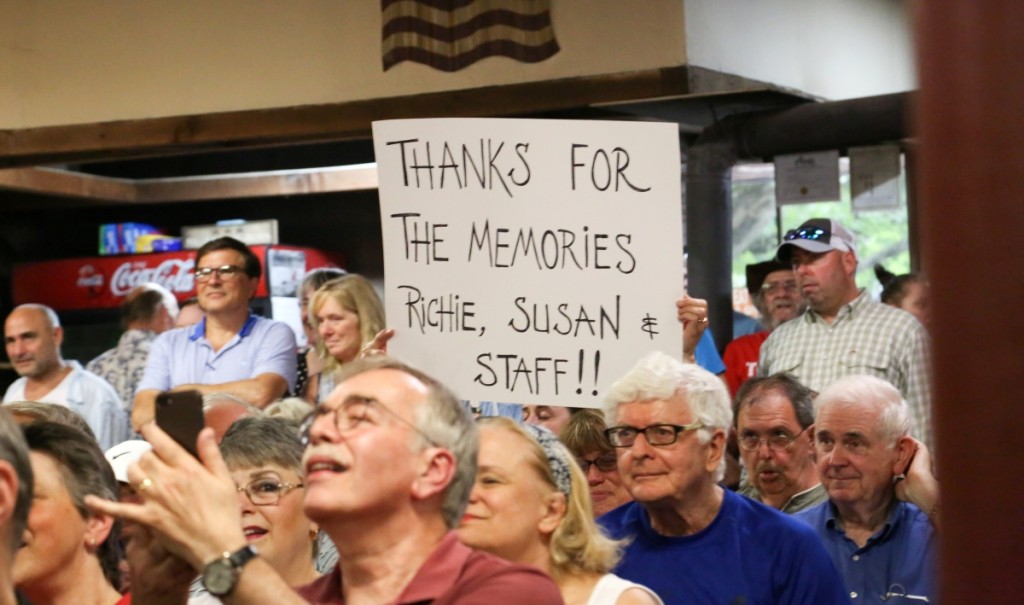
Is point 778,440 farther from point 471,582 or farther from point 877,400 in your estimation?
point 471,582

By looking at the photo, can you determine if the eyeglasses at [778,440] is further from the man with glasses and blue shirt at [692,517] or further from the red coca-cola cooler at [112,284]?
the red coca-cola cooler at [112,284]

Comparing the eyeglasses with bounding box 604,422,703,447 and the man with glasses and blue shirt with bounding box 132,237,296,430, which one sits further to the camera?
the man with glasses and blue shirt with bounding box 132,237,296,430

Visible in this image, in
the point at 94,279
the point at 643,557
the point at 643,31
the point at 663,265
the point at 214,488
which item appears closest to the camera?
the point at 214,488

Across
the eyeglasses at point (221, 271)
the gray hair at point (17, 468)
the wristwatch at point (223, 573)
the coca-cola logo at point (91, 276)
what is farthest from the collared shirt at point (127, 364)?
the wristwatch at point (223, 573)

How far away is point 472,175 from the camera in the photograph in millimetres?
3797

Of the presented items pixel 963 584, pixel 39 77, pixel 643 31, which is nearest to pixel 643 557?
pixel 963 584

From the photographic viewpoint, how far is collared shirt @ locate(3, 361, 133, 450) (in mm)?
6164

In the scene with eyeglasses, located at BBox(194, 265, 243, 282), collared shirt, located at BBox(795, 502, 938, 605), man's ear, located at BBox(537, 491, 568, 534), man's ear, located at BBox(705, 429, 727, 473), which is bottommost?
collared shirt, located at BBox(795, 502, 938, 605)

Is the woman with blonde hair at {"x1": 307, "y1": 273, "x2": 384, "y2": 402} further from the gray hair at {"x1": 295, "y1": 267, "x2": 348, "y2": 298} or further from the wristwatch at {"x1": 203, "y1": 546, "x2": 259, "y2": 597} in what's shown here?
the wristwatch at {"x1": 203, "y1": 546, "x2": 259, "y2": 597}

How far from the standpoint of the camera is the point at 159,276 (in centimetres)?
1162

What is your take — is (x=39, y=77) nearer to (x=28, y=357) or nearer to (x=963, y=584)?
(x=28, y=357)

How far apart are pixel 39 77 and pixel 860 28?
474cm

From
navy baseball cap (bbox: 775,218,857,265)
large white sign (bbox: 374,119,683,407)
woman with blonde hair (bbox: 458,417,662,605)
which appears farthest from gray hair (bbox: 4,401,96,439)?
navy baseball cap (bbox: 775,218,857,265)

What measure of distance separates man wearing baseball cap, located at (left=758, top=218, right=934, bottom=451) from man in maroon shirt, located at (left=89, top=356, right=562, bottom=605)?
132 inches
